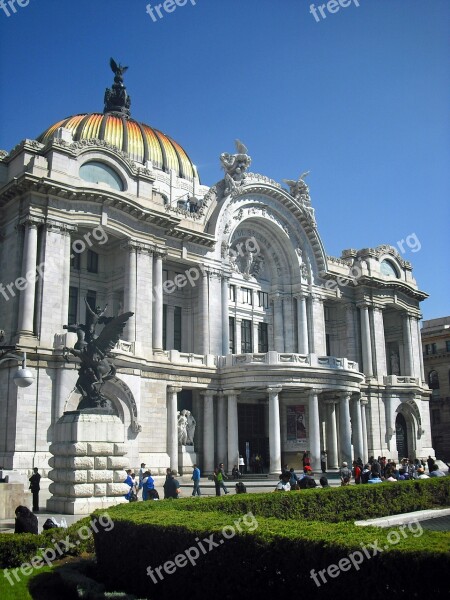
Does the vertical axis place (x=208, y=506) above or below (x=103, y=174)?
below

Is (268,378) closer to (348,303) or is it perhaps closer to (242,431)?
(242,431)

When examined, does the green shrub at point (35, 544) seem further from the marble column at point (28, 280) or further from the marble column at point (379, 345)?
the marble column at point (379, 345)

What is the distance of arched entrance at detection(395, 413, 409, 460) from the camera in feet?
179

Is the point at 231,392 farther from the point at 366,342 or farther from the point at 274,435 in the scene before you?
the point at 366,342

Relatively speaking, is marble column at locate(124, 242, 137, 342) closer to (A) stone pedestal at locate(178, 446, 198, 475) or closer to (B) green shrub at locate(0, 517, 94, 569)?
(A) stone pedestal at locate(178, 446, 198, 475)

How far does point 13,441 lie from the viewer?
30.5 metres

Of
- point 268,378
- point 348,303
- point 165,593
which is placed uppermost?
point 348,303

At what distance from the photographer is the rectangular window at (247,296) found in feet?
156

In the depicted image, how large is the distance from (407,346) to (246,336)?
59.2 feet

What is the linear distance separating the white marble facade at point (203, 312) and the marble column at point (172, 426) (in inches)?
3.6

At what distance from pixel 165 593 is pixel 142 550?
0.94 meters

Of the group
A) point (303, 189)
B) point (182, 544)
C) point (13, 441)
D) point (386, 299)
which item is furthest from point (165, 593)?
point (386, 299)
